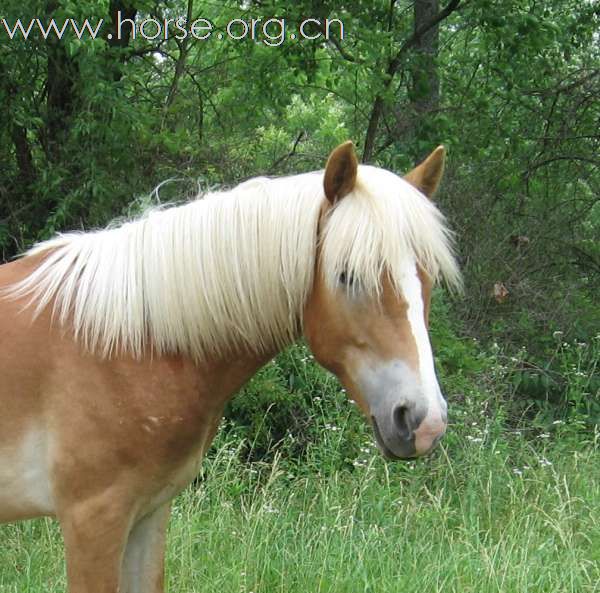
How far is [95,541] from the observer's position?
2352 mm

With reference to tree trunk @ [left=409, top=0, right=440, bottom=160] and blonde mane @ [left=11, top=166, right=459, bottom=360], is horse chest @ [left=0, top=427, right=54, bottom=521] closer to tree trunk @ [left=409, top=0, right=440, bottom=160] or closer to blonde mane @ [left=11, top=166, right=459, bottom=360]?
blonde mane @ [left=11, top=166, right=459, bottom=360]

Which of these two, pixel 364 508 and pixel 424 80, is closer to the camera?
pixel 364 508

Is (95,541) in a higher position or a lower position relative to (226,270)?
lower

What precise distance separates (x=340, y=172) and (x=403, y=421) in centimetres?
71

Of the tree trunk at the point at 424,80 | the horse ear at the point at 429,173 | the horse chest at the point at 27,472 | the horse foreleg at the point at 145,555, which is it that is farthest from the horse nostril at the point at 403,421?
the tree trunk at the point at 424,80

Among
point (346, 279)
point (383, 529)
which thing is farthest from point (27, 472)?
point (383, 529)

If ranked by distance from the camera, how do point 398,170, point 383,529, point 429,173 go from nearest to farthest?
point 429,173
point 383,529
point 398,170

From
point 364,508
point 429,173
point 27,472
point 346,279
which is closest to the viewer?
point 346,279

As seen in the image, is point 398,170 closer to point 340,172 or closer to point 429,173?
point 429,173

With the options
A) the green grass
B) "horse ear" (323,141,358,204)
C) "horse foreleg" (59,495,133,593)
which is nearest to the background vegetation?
the green grass

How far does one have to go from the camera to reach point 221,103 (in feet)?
22.8

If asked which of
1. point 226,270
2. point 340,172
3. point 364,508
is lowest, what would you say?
point 364,508

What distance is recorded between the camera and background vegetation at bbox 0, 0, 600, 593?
12.5ft

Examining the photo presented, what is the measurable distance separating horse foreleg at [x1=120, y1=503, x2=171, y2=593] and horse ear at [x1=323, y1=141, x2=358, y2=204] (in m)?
1.14
